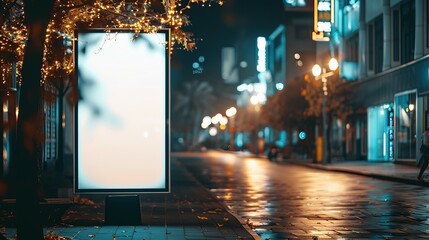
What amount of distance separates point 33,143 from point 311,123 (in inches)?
2020

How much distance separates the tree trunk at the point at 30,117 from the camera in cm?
923

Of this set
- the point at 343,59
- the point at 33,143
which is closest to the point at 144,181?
the point at 33,143

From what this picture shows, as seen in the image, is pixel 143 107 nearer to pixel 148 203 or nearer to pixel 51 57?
pixel 51 57

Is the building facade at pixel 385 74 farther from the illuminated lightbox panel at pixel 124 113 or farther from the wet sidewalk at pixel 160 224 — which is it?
the illuminated lightbox panel at pixel 124 113

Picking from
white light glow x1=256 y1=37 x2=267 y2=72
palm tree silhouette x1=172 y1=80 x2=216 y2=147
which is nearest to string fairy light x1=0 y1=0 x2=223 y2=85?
palm tree silhouette x1=172 y1=80 x2=216 y2=147

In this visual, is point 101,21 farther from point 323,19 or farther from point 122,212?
point 323,19

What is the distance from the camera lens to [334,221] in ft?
49.0

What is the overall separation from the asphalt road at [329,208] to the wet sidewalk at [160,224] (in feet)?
1.78

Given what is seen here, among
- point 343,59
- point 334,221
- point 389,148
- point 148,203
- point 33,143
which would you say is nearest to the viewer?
point 33,143

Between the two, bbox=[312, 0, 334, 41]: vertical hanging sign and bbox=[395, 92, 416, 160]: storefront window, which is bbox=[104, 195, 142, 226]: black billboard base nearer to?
bbox=[395, 92, 416, 160]: storefront window

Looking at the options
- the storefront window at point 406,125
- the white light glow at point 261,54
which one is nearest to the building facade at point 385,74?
the storefront window at point 406,125

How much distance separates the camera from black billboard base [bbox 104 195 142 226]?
13.3m

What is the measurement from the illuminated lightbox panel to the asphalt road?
2379 mm

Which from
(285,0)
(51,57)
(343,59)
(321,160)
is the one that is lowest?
(321,160)
